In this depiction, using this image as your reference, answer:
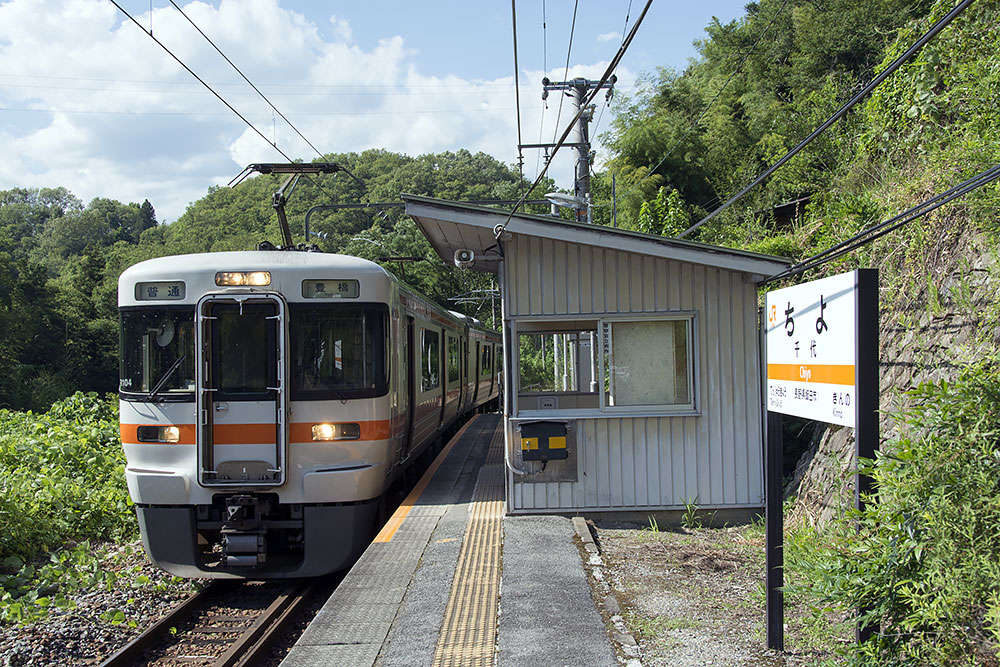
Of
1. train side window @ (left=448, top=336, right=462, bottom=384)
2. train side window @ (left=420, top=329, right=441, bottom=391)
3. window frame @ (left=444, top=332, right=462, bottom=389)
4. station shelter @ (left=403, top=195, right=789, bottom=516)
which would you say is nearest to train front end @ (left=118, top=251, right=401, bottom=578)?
station shelter @ (left=403, top=195, right=789, bottom=516)

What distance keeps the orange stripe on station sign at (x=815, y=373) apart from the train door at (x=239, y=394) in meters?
4.13

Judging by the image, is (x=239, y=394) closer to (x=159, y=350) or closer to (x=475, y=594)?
(x=159, y=350)

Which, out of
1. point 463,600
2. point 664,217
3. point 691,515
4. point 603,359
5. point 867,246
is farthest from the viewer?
point 664,217

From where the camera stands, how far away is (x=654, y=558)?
6.43 metres

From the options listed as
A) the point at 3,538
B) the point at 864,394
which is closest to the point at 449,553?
the point at 864,394

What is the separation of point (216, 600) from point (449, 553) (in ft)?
7.43

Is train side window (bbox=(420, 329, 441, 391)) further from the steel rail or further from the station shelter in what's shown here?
the steel rail

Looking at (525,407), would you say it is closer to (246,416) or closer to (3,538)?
(246,416)

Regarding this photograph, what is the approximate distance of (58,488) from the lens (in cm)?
960

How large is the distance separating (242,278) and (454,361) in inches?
317

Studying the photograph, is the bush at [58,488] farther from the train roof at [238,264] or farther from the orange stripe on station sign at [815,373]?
the orange stripe on station sign at [815,373]

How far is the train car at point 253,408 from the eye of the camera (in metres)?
6.76

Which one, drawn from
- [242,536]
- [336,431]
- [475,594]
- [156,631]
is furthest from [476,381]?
[475,594]

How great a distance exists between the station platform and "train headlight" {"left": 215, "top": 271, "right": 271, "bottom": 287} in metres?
2.47
